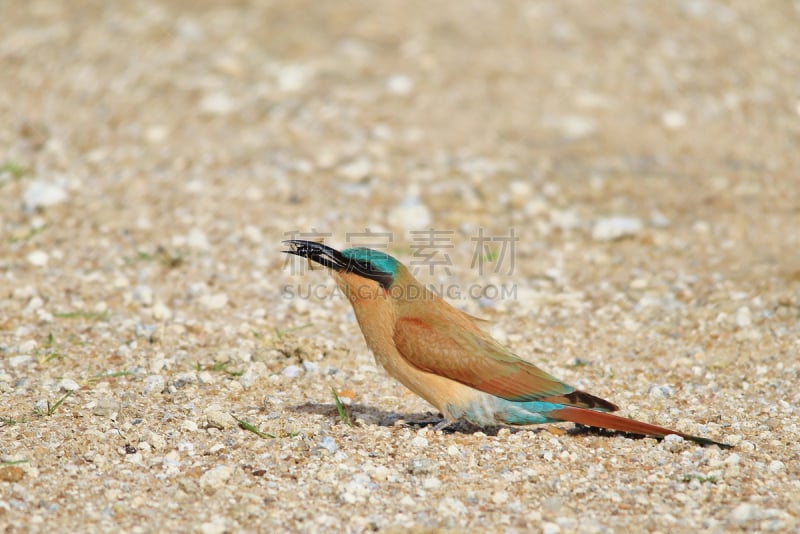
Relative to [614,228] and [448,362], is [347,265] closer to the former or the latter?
[448,362]

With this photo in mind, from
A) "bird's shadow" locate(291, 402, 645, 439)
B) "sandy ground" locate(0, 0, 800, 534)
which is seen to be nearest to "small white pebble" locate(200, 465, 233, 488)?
"sandy ground" locate(0, 0, 800, 534)

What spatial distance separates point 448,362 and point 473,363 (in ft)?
0.36

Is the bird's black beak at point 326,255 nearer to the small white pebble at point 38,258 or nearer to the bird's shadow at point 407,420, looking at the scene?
the bird's shadow at point 407,420

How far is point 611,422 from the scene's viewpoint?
3857 mm

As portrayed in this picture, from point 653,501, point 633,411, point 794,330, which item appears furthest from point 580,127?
point 653,501

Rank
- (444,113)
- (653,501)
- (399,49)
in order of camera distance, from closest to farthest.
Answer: (653,501) → (444,113) → (399,49)

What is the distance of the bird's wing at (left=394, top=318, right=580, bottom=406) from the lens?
395 centimetres

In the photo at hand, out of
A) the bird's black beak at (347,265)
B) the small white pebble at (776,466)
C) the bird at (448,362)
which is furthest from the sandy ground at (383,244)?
the bird's black beak at (347,265)

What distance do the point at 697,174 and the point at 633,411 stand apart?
3.53 metres

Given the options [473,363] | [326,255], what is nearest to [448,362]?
[473,363]

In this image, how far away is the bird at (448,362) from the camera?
12.8 ft

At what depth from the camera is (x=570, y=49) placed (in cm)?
884

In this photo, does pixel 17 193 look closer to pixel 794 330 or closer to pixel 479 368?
pixel 479 368

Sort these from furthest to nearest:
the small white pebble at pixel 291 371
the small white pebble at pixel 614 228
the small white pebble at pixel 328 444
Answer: the small white pebble at pixel 614 228, the small white pebble at pixel 291 371, the small white pebble at pixel 328 444
